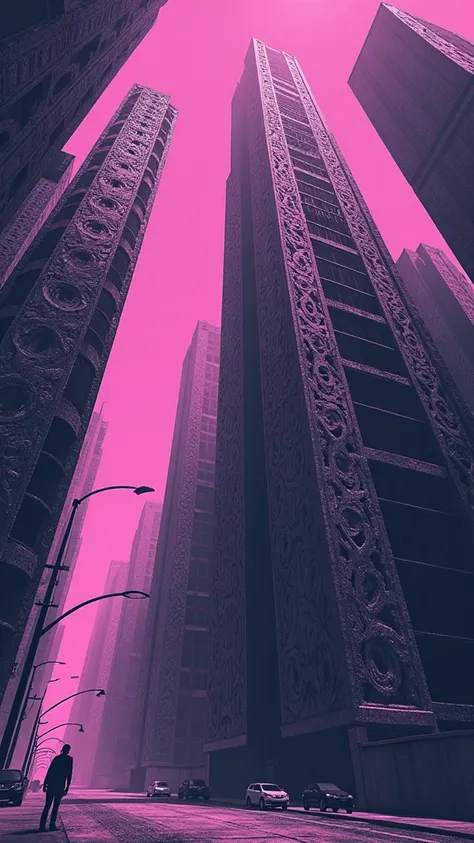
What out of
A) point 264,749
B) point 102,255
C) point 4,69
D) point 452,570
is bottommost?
point 264,749

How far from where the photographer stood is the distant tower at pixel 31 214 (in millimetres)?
36219

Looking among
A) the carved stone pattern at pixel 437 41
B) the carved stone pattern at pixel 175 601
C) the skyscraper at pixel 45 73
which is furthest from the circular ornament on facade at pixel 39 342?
the carved stone pattern at pixel 175 601

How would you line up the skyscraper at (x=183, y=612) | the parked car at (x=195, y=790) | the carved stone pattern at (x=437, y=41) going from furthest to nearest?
the skyscraper at (x=183, y=612), the carved stone pattern at (x=437, y=41), the parked car at (x=195, y=790)

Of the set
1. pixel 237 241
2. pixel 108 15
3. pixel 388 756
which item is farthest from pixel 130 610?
pixel 108 15

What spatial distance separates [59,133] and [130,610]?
84.9 m

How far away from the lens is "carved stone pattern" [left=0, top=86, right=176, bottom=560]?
1396 cm

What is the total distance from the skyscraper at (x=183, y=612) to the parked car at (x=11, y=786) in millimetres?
28459

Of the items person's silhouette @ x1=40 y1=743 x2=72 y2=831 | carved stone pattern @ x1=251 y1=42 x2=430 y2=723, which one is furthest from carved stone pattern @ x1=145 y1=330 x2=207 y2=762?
person's silhouette @ x1=40 y1=743 x2=72 y2=831

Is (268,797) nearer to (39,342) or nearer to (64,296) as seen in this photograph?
(39,342)

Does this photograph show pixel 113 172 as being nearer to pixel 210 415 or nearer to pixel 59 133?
pixel 59 133

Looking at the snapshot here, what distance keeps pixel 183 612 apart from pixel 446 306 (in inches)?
1909

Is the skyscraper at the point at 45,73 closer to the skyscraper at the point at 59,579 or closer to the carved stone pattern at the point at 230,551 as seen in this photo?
the carved stone pattern at the point at 230,551

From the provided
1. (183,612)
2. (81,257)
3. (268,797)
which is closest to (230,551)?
(268,797)

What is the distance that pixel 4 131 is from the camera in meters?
14.1
